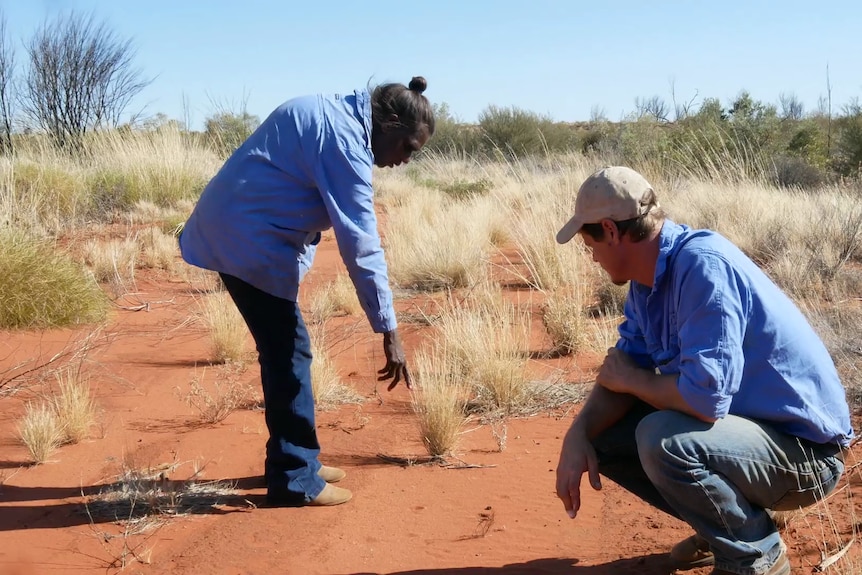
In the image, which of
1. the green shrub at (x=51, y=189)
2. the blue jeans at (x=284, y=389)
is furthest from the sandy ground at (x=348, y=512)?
the green shrub at (x=51, y=189)

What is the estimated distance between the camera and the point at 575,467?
2900mm

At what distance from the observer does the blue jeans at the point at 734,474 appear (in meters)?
2.59

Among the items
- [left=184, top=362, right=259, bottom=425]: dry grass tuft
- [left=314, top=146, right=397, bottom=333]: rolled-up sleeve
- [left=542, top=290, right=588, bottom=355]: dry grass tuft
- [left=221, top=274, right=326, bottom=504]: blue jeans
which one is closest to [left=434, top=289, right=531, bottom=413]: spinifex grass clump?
[left=542, top=290, right=588, bottom=355]: dry grass tuft

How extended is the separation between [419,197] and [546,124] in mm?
15245

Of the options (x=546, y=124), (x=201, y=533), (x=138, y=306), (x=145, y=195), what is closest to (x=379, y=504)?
(x=201, y=533)

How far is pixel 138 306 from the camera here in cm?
815

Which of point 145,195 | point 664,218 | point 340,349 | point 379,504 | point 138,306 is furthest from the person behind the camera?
point 145,195

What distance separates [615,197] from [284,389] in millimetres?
1753

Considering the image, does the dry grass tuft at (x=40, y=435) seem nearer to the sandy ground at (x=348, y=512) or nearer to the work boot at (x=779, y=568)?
the sandy ground at (x=348, y=512)

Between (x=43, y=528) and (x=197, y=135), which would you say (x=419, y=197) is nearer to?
(x=197, y=135)

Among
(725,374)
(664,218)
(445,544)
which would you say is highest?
(664,218)

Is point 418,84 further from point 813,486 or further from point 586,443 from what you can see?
point 813,486

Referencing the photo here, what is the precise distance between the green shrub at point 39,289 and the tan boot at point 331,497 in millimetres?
3861

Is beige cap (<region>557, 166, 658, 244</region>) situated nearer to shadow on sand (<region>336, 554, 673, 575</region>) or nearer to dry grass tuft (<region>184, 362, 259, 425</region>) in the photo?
shadow on sand (<region>336, 554, 673, 575</region>)
